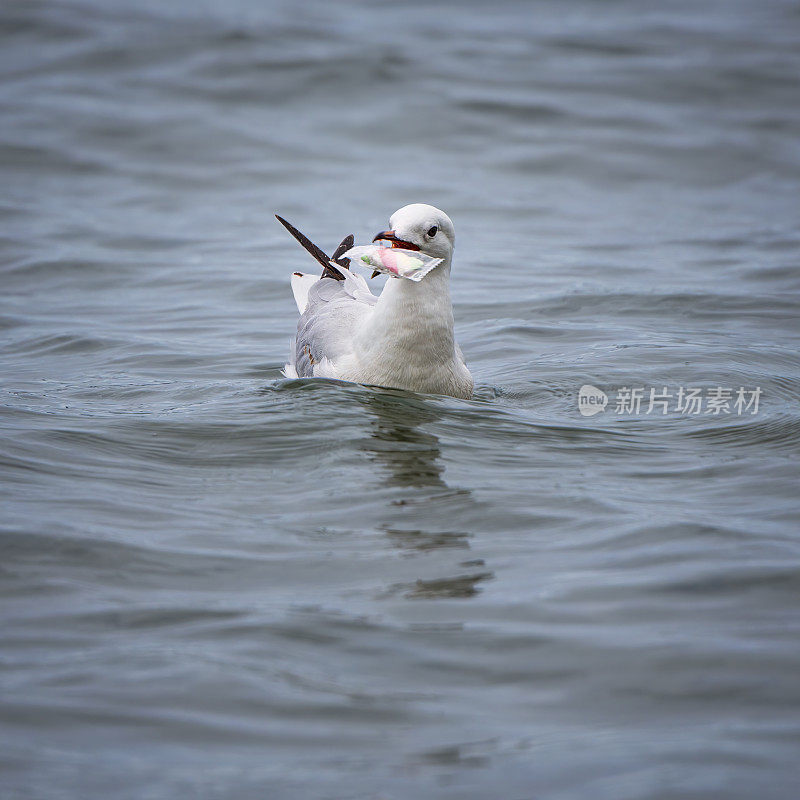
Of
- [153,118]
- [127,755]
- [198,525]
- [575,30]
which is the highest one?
[575,30]

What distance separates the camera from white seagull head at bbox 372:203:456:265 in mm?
5523

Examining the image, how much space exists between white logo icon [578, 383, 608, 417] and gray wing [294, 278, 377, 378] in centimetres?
125

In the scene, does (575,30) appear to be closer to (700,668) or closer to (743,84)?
(743,84)

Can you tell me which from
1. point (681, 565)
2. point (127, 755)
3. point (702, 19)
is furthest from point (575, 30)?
point (127, 755)

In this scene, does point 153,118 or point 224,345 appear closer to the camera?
point 224,345

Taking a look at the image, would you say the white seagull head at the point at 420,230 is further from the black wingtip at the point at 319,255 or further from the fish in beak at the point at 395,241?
the black wingtip at the point at 319,255

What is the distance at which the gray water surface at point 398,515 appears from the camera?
291cm

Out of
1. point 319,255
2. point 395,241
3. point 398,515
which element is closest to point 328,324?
point 319,255

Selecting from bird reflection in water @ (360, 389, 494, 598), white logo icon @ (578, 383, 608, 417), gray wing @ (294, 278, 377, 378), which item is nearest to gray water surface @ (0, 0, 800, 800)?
bird reflection in water @ (360, 389, 494, 598)

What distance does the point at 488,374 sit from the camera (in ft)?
22.7

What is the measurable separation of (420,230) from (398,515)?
178 cm

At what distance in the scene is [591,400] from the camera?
614 cm

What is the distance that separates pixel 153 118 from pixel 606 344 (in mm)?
9801

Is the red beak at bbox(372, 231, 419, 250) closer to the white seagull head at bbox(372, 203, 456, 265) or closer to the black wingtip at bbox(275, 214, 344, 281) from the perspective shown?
the white seagull head at bbox(372, 203, 456, 265)
